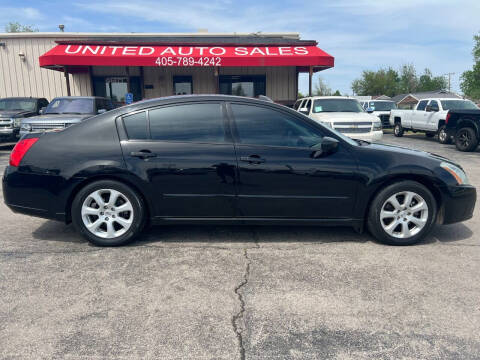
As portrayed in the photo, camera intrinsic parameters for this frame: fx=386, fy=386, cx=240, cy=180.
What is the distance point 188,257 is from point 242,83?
684 inches

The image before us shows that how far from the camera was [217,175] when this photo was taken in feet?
13.1

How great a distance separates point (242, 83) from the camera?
66.2ft

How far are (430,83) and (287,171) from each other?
10710cm

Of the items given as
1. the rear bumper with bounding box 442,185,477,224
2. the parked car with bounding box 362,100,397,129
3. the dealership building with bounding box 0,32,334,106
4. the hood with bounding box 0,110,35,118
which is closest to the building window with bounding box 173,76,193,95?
the dealership building with bounding box 0,32,334,106

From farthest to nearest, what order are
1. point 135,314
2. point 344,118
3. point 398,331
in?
point 344,118 < point 135,314 < point 398,331

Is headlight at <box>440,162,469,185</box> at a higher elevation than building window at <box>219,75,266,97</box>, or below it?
below

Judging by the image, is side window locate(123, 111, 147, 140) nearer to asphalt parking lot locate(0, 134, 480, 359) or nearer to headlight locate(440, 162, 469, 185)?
asphalt parking lot locate(0, 134, 480, 359)

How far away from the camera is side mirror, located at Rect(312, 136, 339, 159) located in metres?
3.97

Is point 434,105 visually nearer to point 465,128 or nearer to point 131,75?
point 465,128

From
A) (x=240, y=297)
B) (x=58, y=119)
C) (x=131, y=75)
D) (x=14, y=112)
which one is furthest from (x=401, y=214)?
(x=131, y=75)

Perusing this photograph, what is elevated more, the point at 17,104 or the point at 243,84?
the point at 243,84

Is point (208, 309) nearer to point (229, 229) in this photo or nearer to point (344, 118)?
point (229, 229)

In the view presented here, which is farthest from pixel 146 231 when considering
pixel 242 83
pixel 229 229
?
pixel 242 83

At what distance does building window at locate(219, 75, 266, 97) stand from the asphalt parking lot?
16607 mm
